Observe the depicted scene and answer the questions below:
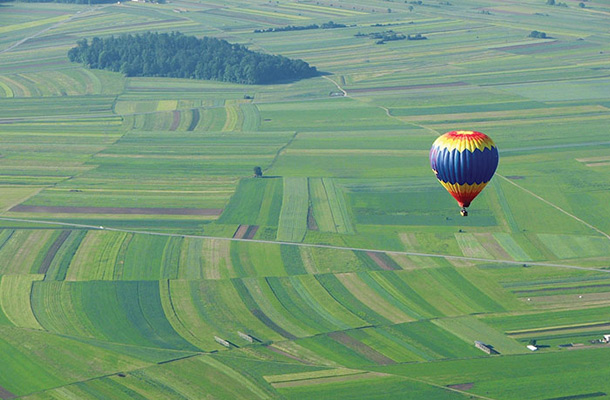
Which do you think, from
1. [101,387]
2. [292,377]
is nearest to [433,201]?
[292,377]

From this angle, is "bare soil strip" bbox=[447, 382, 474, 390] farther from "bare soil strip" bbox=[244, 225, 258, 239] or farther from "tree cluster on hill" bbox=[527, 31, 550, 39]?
"tree cluster on hill" bbox=[527, 31, 550, 39]

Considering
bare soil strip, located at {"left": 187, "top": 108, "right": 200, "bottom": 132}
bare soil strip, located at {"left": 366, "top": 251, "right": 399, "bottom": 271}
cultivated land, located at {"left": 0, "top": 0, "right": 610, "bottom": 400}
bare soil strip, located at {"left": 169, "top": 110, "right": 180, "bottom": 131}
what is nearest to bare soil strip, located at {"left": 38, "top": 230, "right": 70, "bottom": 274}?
cultivated land, located at {"left": 0, "top": 0, "right": 610, "bottom": 400}

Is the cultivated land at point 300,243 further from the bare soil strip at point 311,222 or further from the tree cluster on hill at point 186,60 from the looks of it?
the tree cluster on hill at point 186,60

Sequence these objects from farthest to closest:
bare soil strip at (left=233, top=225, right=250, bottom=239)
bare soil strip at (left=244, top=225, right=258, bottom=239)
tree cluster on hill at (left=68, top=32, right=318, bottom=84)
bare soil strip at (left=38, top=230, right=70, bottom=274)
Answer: tree cluster on hill at (left=68, top=32, right=318, bottom=84) < bare soil strip at (left=233, top=225, right=250, bottom=239) < bare soil strip at (left=244, top=225, right=258, bottom=239) < bare soil strip at (left=38, top=230, right=70, bottom=274)

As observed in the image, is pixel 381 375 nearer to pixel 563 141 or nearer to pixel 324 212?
pixel 324 212

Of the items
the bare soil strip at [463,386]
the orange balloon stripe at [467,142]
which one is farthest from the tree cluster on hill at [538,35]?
the bare soil strip at [463,386]

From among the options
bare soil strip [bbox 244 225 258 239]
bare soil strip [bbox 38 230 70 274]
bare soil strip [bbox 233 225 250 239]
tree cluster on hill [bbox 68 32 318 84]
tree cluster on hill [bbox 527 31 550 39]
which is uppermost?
tree cluster on hill [bbox 527 31 550 39]

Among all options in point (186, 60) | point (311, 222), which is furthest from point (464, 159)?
point (186, 60)
